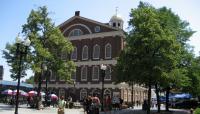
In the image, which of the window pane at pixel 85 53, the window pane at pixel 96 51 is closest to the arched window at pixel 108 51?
the window pane at pixel 96 51

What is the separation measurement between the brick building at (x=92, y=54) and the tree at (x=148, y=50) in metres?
23.5

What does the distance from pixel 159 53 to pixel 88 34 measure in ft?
98.5

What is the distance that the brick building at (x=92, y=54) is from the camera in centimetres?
5750

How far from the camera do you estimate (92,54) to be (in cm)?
6088

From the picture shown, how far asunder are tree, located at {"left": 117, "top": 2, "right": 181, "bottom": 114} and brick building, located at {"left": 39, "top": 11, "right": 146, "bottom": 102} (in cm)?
2353

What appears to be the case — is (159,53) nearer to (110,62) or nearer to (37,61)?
(37,61)

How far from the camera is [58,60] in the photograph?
4375 centimetres

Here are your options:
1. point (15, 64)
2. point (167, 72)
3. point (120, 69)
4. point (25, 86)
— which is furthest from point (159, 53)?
point (25, 86)

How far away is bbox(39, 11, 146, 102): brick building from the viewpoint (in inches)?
2264

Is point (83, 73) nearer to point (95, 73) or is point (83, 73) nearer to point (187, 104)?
point (95, 73)

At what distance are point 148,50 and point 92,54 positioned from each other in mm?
29216

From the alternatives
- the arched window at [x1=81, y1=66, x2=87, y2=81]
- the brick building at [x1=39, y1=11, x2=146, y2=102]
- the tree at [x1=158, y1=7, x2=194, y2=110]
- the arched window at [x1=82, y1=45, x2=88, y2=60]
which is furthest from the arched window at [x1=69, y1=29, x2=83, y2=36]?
the tree at [x1=158, y1=7, x2=194, y2=110]

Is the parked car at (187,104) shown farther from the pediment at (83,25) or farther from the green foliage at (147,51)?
the green foliage at (147,51)

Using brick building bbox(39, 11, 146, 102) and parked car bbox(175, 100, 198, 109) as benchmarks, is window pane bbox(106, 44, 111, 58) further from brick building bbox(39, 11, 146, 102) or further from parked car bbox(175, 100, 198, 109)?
parked car bbox(175, 100, 198, 109)
